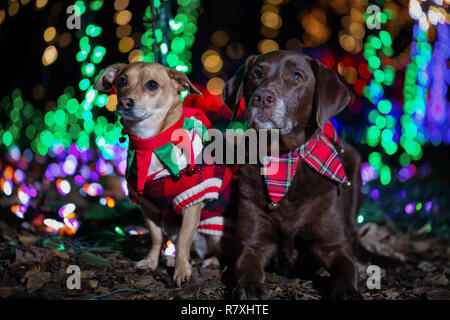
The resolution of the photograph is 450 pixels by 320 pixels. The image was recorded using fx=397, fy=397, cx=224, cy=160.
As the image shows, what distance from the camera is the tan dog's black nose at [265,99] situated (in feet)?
7.73

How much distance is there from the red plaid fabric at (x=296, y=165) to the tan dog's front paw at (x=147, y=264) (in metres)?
0.93

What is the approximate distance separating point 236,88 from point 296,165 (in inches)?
27.0

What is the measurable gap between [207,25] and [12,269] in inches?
168

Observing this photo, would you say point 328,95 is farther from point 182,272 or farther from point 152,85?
point 182,272

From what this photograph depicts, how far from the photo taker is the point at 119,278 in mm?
2490

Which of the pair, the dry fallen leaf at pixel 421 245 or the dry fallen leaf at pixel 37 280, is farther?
the dry fallen leaf at pixel 421 245

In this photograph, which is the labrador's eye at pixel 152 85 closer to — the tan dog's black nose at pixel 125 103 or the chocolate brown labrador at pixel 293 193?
the tan dog's black nose at pixel 125 103

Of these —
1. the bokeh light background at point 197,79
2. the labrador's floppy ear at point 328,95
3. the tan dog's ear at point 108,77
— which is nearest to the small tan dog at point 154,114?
the tan dog's ear at point 108,77

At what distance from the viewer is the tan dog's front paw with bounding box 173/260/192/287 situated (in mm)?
2406

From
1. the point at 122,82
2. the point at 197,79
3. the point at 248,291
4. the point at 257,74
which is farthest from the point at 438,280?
the point at 197,79

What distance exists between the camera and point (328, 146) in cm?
259
